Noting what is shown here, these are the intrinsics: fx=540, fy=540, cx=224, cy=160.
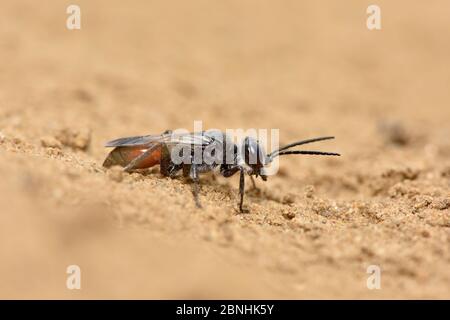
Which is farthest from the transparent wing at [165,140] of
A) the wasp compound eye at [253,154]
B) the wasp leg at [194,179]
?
the wasp compound eye at [253,154]

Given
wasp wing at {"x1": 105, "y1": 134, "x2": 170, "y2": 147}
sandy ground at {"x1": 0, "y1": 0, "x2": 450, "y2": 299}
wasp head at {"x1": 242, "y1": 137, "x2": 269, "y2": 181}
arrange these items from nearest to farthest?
sandy ground at {"x1": 0, "y1": 0, "x2": 450, "y2": 299}
wasp wing at {"x1": 105, "y1": 134, "x2": 170, "y2": 147}
wasp head at {"x1": 242, "y1": 137, "x2": 269, "y2": 181}

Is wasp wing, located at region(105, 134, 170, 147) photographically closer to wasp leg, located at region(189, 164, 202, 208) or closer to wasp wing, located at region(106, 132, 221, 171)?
wasp wing, located at region(106, 132, 221, 171)

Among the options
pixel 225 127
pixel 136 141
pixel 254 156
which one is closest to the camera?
pixel 136 141

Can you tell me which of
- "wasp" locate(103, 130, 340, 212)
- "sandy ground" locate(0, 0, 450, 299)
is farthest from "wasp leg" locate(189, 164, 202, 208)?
"sandy ground" locate(0, 0, 450, 299)

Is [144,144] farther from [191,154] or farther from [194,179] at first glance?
[194,179]

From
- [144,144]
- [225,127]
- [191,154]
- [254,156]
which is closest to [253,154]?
[254,156]

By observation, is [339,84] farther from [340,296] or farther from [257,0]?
[340,296]

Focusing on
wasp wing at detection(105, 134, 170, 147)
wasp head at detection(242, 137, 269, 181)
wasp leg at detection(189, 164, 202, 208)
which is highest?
wasp wing at detection(105, 134, 170, 147)
